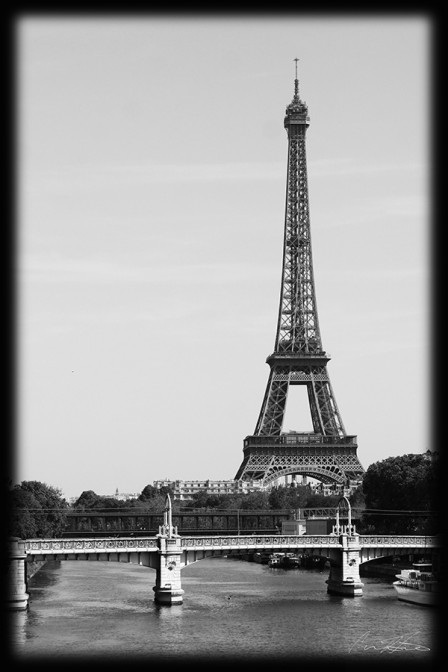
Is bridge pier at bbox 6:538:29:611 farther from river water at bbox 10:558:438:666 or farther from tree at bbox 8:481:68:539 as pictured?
tree at bbox 8:481:68:539

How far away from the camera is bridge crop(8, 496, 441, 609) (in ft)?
157

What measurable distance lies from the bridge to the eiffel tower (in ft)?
167

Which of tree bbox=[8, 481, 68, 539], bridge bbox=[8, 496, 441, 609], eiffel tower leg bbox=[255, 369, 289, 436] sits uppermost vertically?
eiffel tower leg bbox=[255, 369, 289, 436]

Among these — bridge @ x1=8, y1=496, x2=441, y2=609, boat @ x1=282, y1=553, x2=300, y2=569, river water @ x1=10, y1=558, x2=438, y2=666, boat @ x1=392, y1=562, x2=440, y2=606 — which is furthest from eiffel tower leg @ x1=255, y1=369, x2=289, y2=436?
boat @ x1=392, y1=562, x2=440, y2=606

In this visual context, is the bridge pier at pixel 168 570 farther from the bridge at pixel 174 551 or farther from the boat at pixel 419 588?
the boat at pixel 419 588

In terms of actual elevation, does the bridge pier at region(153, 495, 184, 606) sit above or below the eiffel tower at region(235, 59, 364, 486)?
below

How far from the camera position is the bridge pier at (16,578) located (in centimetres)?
4519

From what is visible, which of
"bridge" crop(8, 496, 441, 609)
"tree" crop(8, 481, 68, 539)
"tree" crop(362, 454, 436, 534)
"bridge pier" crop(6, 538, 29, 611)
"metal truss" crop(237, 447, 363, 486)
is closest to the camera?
"bridge pier" crop(6, 538, 29, 611)

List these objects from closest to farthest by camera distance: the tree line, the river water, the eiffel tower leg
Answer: the river water, the tree line, the eiffel tower leg

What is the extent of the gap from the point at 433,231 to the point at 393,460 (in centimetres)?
6783

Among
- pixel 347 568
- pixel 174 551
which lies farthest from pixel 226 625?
pixel 347 568

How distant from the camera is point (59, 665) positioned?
29.8 m

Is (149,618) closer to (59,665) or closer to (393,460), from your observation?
(59,665)

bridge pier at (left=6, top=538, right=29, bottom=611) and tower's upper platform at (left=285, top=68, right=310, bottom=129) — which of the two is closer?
bridge pier at (left=6, top=538, right=29, bottom=611)
